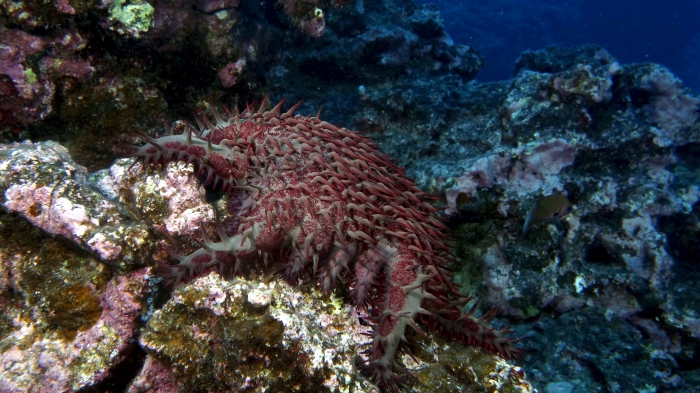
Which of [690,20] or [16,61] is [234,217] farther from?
[690,20]

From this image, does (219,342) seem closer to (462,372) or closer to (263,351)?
(263,351)

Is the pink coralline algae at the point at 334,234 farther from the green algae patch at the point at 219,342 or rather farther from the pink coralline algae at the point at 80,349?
the pink coralline algae at the point at 80,349

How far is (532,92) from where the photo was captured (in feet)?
19.8

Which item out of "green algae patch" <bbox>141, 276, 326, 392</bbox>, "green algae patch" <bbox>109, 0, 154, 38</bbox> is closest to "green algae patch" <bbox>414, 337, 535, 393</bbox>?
"green algae patch" <bbox>141, 276, 326, 392</bbox>

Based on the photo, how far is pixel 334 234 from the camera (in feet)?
10.1

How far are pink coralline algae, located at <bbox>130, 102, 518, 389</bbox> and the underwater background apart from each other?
0.09 feet

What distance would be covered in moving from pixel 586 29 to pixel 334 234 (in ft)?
126

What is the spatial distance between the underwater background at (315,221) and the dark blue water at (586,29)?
85.4 feet

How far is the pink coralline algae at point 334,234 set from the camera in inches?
116

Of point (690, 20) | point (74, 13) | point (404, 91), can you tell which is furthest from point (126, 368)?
point (690, 20)

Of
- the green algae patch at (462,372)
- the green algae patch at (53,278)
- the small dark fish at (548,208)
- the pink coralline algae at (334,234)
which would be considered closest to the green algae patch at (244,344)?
the pink coralline algae at (334,234)

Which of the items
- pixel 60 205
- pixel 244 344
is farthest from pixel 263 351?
pixel 60 205

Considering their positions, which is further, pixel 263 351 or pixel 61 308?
pixel 61 308

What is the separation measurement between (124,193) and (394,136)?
4271 millimetres
